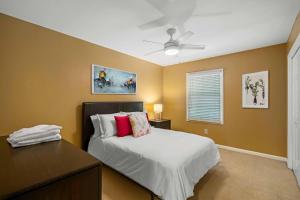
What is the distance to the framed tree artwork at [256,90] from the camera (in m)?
3.09

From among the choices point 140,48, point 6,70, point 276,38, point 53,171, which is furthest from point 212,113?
point 6,70

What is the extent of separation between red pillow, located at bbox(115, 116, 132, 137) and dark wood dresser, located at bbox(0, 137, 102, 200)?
1501mm

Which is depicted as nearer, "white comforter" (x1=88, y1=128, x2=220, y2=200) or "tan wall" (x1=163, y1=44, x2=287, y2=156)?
"white comforter" (x1=88, y1=128, x2=220, y2=200)

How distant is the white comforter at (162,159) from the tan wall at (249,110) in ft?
4.83

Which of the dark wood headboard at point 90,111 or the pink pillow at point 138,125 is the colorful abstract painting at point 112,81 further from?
the pink pillow at point 138,125

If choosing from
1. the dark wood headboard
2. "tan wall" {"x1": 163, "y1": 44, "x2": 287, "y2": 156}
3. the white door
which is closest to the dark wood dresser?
the dark wood headboard

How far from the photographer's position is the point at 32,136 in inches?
52.5

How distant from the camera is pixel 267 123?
10.2ft

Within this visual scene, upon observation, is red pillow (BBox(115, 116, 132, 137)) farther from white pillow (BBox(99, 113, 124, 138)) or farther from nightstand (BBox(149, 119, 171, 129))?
nightstand (BBox(149, 119, 171, 129))

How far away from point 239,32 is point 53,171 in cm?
312

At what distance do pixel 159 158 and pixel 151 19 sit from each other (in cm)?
192

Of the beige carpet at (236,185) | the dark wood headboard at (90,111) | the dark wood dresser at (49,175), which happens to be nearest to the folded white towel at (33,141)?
the dark wood dresser at (49,175)

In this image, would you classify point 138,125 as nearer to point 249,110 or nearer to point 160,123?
point 160,123

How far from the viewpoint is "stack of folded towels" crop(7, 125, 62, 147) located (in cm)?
126
